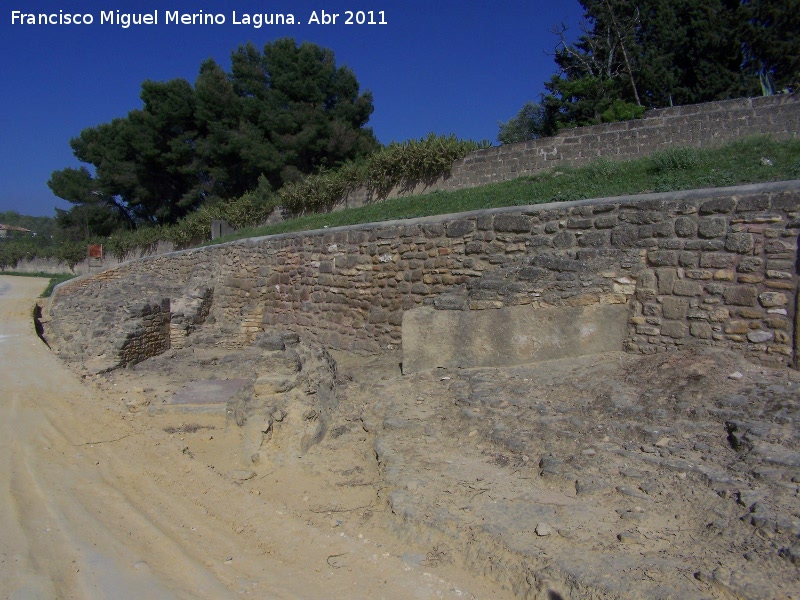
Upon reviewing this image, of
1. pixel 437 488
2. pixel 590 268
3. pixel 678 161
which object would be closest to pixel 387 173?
pixel 678 161

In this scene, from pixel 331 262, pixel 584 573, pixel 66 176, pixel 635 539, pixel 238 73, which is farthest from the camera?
pixel 66 176

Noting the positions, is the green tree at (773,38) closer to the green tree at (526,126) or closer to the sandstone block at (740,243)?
the green tree at (526,126)

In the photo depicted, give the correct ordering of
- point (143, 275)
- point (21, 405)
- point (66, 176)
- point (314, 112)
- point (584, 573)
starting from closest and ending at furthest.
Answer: point (584, 573) → point (21, 405) → point (143, 275) → point (314, 112) → point (66, 176)

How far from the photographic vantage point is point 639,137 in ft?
38.5

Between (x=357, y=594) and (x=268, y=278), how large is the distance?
7.96 meters

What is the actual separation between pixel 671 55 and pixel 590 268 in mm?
19803

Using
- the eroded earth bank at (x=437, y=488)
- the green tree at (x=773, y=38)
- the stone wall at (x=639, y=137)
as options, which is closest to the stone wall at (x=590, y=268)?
the eroded earth bank at (x=437, y=488)

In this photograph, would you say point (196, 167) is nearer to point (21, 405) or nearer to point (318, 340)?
point (318, 340)

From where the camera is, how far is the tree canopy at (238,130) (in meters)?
25.3

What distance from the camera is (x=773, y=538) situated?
2.84 m

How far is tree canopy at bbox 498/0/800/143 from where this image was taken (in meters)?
20.2

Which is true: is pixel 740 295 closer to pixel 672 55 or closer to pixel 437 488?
pixel 437 488

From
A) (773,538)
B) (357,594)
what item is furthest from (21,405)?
(773,538)

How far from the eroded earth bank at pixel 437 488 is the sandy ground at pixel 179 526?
0.01 m
